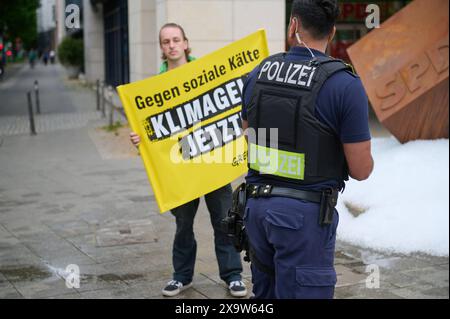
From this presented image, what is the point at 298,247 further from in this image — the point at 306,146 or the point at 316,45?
the point at 316,45

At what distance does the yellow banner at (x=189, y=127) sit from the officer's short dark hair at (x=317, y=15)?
1.67 meters

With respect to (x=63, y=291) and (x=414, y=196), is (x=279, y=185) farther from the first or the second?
(x=414, y=196)

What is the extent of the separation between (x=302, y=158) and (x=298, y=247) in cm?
40

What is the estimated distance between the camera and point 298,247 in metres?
2.92

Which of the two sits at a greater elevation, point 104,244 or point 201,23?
point 201,23

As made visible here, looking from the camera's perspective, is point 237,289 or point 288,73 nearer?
point 288,73

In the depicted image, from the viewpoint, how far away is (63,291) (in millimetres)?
4785

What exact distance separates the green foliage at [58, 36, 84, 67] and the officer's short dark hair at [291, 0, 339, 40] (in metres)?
33.5

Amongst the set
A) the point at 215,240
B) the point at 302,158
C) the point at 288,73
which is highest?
the point at 288,73

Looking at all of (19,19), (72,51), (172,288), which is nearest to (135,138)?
(172,288)

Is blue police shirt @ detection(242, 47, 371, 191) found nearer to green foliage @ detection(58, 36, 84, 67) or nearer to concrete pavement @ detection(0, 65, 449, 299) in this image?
concrete pavement @ detection(0, 65, 449, 299)

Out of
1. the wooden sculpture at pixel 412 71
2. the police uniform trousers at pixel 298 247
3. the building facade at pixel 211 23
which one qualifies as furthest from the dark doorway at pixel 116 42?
the police uniform trousers at pixel 298 247

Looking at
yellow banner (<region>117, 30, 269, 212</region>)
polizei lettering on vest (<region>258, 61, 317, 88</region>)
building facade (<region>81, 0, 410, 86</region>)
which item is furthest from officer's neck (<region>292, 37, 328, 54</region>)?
building facade (<region>81, 0, 410, 86</region>)

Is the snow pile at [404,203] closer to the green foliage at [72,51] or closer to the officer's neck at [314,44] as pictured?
the officer's neck at [314,44]
